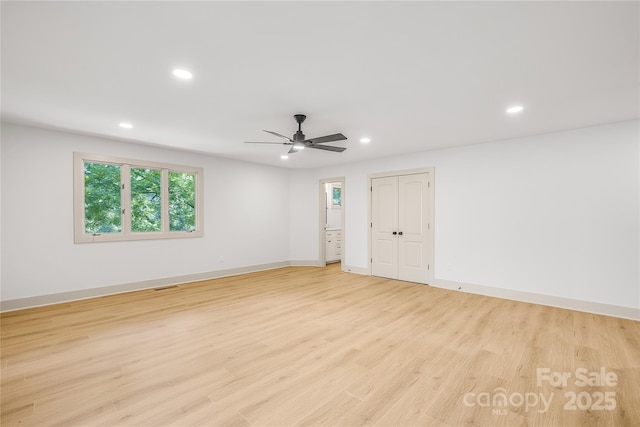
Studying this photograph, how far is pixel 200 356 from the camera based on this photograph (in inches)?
106

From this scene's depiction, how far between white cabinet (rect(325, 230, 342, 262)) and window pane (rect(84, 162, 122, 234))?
4.84 m

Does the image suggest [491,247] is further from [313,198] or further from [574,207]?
[313,198]

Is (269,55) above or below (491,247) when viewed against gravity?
above

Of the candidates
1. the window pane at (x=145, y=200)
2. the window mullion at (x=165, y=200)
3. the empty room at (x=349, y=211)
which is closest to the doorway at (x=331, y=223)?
the empty room at (x=349, y=211)

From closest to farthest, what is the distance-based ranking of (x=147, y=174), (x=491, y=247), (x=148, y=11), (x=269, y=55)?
1. (x=148, y=11)
2. (x=269, y=55)
3. (x=491, y=247)
4. (x=147, y=174)

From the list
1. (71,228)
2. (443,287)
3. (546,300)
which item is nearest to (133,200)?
(71,228)

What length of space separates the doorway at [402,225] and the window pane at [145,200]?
4.51 m

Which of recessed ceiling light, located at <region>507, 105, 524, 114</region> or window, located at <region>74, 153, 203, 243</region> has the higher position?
recessed ceiling light, located at <region>507, 105, 524, 114</region>

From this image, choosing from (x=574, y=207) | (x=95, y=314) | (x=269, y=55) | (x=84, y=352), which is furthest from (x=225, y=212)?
(x=574, y=207)

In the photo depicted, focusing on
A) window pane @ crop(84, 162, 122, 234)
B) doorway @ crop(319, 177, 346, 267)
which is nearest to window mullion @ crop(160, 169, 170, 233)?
window pane @ crop(84, 162, 122, 234)

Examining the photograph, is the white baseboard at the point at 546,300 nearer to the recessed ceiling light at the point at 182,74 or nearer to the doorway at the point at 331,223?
the doorway at the point at 331,223

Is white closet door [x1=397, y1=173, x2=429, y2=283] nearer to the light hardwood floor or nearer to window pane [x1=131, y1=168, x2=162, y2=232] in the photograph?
the light hardwood floor

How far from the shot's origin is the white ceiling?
1809 millimetres

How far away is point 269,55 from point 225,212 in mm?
4668
